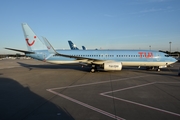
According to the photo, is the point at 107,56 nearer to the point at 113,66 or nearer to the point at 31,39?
the point at 113,66

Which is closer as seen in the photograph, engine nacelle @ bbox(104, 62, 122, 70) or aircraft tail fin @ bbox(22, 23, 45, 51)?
engine nacelle @ bbox(104, 62, 122, 70)

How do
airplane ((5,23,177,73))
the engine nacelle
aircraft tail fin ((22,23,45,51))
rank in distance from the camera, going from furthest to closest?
aircraft tail fin ((22,23,45,51)) → airplane ((5,23,177,73)) → the engine nacelle

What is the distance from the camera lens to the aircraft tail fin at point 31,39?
21172mm

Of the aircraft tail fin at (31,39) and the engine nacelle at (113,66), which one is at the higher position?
the aircraft tail fin at (31,39)

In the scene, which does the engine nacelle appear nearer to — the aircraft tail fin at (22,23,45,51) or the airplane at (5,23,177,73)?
the airplane at (5,23,177,73)

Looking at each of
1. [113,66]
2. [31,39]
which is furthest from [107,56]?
[31,39]

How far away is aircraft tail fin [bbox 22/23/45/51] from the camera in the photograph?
21172 mm

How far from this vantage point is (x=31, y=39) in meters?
21.6

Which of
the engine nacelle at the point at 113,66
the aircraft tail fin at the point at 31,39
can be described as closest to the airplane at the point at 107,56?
the aircraft tail fin at the point at 31,39

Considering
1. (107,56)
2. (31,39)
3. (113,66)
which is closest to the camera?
(113,66)

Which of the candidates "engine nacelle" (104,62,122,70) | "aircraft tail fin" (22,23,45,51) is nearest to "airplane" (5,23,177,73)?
"aircraft tail fin" (22,23,45,51)

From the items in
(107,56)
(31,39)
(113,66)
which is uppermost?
(31,39)

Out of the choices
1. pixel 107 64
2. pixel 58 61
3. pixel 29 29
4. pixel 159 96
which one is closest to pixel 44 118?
pixel 159 96

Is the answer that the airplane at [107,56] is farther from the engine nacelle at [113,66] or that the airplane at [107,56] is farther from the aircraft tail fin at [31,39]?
the engine nacelle at [113,66]
